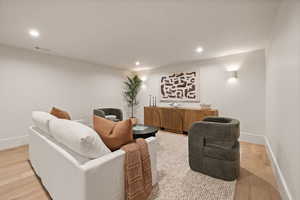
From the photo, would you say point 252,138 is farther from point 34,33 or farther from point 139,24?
point 34,33

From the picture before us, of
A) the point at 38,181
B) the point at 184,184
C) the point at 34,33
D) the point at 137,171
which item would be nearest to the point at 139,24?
the point at 34,33

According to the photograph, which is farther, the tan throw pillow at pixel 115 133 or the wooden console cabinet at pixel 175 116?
the wooden console cabinet at pixel 175 116

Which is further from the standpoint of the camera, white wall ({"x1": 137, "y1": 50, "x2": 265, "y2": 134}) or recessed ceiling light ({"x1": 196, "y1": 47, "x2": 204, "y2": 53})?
white wall ({"x1": 137, "y1": 50, "x2": 265, "y2": 134})

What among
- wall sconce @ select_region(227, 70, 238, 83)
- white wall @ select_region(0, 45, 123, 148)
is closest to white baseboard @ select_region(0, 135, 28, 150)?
white wall @ select_region(0, 45, 123, 148)

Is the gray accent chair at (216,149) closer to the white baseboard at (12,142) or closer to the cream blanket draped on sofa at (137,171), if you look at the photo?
the cream blanket draped on sofa at (137,171)

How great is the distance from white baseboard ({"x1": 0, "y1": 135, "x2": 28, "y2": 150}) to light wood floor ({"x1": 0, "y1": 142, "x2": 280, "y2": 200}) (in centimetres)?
41

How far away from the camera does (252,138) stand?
336 cm

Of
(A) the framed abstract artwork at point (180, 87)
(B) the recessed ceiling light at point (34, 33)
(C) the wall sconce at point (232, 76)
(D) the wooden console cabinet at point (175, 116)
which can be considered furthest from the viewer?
(A) the framed abstract artwork at point (180, 87)

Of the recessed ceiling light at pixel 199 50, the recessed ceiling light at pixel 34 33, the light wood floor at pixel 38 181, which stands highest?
the recessed ceiling light at pixel 199 50

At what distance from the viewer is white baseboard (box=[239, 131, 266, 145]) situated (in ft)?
10.7

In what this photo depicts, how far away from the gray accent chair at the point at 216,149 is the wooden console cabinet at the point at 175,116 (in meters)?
1.78

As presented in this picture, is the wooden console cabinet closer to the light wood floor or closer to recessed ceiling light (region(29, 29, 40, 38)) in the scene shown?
the light wood floor

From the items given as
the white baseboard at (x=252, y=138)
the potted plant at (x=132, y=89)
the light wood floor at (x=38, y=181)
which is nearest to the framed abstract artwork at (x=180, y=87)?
the potted plant at (x=132, y=89)

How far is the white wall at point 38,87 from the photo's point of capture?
9.87ft
